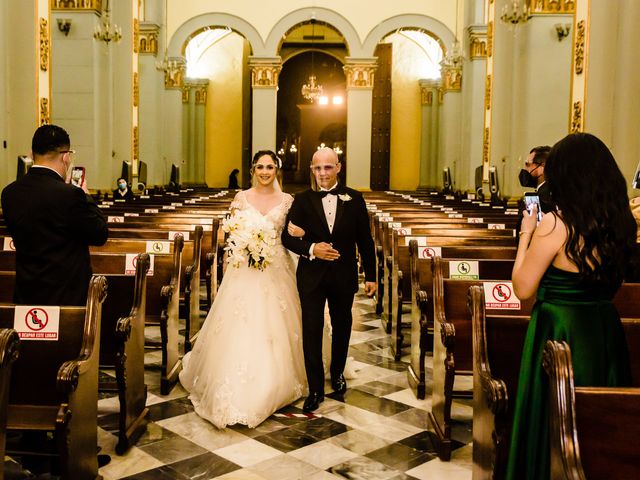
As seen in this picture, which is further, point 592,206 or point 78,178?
point 78,178

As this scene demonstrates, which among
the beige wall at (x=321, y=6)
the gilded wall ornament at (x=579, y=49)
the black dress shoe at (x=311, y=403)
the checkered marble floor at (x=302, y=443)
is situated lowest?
the checkered marble floor at (x=302, y=443)

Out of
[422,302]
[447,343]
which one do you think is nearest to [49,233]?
[447,343]

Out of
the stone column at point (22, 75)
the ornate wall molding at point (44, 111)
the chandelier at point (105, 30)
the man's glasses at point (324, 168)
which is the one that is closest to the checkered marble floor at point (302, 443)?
the man's glasses at point (324, 168)

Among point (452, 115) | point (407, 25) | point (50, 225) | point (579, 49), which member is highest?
point (407, 25)

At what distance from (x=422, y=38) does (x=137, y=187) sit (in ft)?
49.7

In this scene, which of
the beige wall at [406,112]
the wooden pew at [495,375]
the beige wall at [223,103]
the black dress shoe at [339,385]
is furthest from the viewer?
the beige wall at [223,103]

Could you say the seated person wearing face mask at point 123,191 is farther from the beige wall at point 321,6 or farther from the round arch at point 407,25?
the round arch at point 407,25

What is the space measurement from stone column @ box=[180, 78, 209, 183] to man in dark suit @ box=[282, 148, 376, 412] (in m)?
24.2

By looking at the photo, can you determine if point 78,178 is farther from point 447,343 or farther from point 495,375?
point 495,375

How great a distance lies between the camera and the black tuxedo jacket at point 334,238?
16.5 feet

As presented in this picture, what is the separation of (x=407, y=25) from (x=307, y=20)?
3.43 metres

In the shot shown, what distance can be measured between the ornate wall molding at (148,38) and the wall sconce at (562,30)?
13176 mm

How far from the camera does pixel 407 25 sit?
2380 cm

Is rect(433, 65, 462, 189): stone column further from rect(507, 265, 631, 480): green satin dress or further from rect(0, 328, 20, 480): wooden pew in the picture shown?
rect(0, 328, 20, 480): wooden pew
